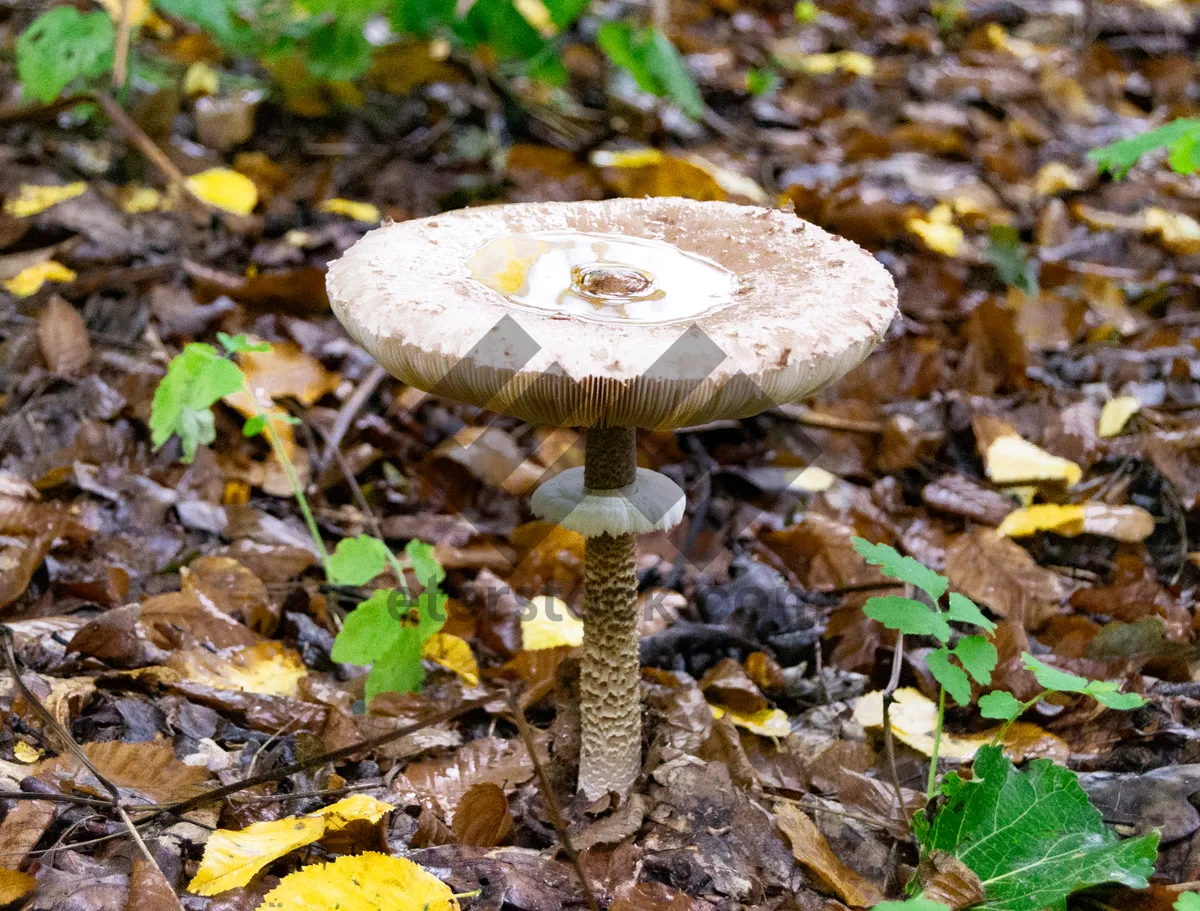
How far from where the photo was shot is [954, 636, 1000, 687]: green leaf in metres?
2.22

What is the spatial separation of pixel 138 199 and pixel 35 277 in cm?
85

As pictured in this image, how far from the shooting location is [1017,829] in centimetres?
221

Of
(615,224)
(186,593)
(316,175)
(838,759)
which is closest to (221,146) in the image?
(316,175)

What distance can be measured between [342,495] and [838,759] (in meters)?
2.06

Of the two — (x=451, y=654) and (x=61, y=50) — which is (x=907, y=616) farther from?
(x=61, y=50)

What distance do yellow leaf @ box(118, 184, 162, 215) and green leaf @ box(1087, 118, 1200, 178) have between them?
13.8 ft

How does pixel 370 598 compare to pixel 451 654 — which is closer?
pixel 370 598

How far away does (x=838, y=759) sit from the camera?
2738 millimetres

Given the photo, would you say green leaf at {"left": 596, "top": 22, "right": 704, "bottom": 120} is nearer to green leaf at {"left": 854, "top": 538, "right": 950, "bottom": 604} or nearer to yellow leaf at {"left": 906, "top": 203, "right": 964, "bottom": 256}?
yellow leaf at {"left": 906, "top": 203, "right": 964, "bottom": 256}

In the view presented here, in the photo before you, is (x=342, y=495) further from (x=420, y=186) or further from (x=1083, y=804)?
(x=1083, y=804)

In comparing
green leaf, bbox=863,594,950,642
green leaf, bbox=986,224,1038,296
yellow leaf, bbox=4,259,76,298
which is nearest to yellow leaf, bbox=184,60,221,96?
yellow leaf, bbox=4,259,76,298

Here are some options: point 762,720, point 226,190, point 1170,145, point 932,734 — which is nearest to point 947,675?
point 932,734

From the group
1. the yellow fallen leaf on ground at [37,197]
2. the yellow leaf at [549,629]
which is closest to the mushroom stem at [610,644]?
the yellow leaf at [549,629]

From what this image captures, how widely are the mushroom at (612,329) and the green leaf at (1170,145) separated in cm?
158
